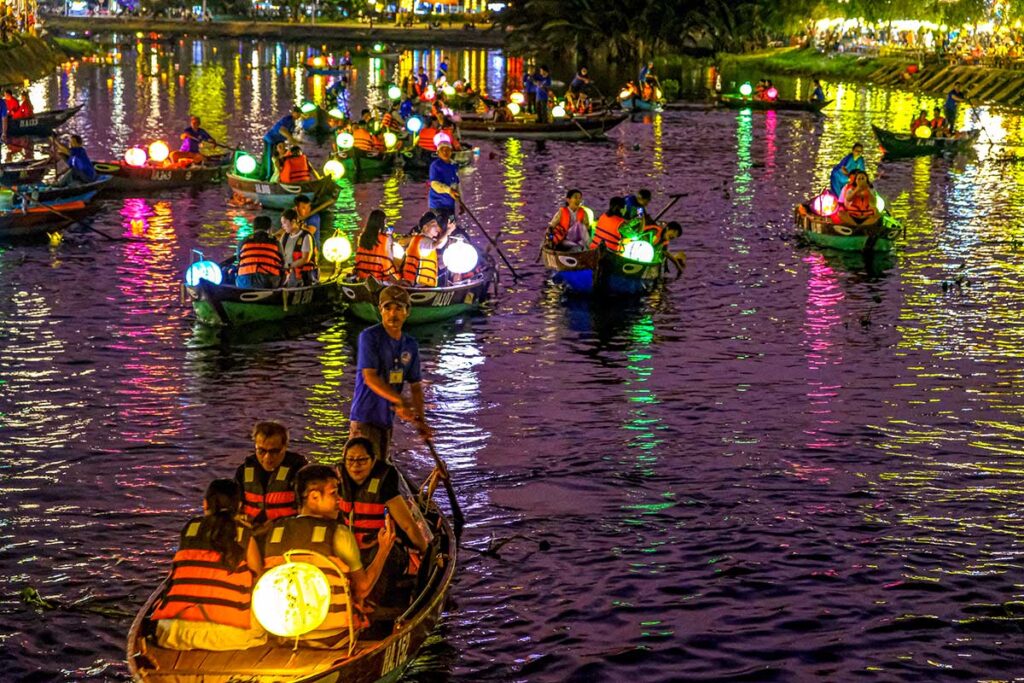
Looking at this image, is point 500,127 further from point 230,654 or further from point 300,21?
point 300,21

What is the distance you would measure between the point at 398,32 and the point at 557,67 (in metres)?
41.9

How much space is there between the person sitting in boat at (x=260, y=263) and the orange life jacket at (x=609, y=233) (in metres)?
6.86

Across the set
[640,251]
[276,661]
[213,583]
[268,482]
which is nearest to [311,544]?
[213,583]

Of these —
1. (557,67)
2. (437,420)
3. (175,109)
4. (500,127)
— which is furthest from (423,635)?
(557,67)

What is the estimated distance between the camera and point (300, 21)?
174 metres

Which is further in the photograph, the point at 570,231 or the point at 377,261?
the point at 570,231

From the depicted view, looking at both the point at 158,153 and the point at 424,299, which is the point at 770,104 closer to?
the point at 158,153

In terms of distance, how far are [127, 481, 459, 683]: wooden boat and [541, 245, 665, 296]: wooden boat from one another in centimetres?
1726

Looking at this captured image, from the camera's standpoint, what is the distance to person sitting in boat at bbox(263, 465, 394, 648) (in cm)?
1056

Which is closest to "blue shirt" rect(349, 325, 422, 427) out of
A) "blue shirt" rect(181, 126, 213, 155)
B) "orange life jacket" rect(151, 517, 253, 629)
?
"orange life jacket" rect(151, 517, 253, 629)

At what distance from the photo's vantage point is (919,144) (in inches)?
2215

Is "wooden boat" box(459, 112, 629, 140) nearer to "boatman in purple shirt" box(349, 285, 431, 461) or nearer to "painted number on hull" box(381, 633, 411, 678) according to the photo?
"boatman in purple shirt" box(349, 285, 431, 461)

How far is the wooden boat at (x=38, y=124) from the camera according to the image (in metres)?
57.0

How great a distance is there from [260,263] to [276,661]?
51.2 ft
